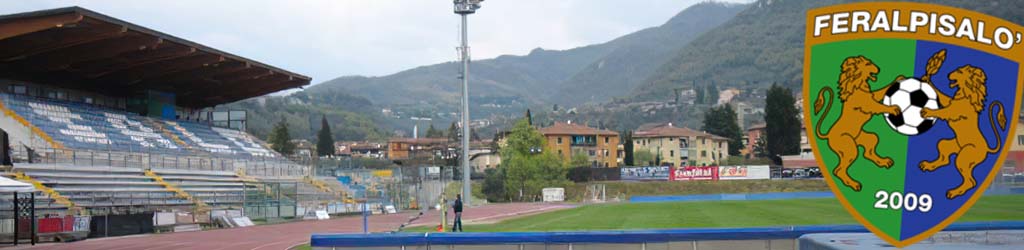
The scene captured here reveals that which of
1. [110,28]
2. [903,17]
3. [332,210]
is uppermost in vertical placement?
[110,28]

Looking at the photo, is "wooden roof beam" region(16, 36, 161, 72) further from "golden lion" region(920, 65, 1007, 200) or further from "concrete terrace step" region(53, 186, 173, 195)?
"golden lion" region(920, 65, 1007, 200)

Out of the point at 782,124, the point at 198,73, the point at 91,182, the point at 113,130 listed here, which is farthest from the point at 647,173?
the point at 91,182

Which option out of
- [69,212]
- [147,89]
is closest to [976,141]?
[69,212]

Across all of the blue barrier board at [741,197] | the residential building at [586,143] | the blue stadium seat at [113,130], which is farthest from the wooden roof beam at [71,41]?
the residential building at [586,143]

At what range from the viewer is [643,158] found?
431 ft

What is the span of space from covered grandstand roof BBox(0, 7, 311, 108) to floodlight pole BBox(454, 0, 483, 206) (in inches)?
410

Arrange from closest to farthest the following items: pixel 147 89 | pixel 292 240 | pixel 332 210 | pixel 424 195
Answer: pixel 292 240 → pixel 332 210 → pixel 147 89 → pixel 424 195

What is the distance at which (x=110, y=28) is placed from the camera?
3997 centimetres

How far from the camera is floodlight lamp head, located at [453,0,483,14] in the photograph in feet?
212

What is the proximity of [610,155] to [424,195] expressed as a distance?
244 ft

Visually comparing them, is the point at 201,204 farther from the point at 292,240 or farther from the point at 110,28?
the point at 292,240

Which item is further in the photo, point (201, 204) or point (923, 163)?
point (201, 204)

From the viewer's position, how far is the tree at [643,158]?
129500mm

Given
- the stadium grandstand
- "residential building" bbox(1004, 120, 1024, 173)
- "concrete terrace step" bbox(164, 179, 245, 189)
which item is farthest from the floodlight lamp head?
"residential building" bbox(1004, 120, 1024, 173)
